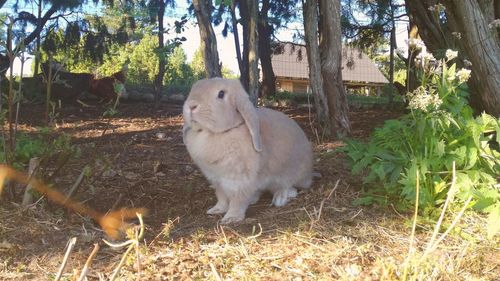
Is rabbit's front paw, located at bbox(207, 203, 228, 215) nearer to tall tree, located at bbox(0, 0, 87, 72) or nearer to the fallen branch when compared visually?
the fallen branch

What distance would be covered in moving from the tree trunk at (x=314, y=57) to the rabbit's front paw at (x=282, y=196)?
6.83 ft

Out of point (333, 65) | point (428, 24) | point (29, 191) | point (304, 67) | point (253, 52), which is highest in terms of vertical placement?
point (304, 67)

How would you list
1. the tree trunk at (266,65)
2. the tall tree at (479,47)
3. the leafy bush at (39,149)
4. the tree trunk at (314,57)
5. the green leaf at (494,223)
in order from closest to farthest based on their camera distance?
the green leaf at (494,223) → the leafy bush at (39,149) → the tall tree at (479,47) → the tree trunk at (314,57) → the tree trunk at (266,65)

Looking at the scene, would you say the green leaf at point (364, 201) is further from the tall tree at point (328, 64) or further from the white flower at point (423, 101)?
the tall tree at point (328, 64)

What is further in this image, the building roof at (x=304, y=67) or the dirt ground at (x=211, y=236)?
the building roof at (x=304, y=67)

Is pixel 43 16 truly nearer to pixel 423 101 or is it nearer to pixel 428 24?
pixel 428 24

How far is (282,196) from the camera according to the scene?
10.7 feet

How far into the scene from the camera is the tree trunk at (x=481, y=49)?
4.13 meters

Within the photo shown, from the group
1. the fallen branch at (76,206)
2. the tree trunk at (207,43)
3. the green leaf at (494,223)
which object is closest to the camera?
the green leaf at (494,223)

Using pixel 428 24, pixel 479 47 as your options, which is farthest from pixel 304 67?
pixel 479 47

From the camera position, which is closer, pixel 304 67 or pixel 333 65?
pixel 333 65

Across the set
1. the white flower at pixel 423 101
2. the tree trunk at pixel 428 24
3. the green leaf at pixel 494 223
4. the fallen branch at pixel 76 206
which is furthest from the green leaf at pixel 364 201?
the tree trunk at pixel 428 24

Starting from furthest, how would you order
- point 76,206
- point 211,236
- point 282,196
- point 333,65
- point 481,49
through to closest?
point 333,65
point 481,49
point 282,196
point 76,206
point 211,236

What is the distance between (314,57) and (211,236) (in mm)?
3030
